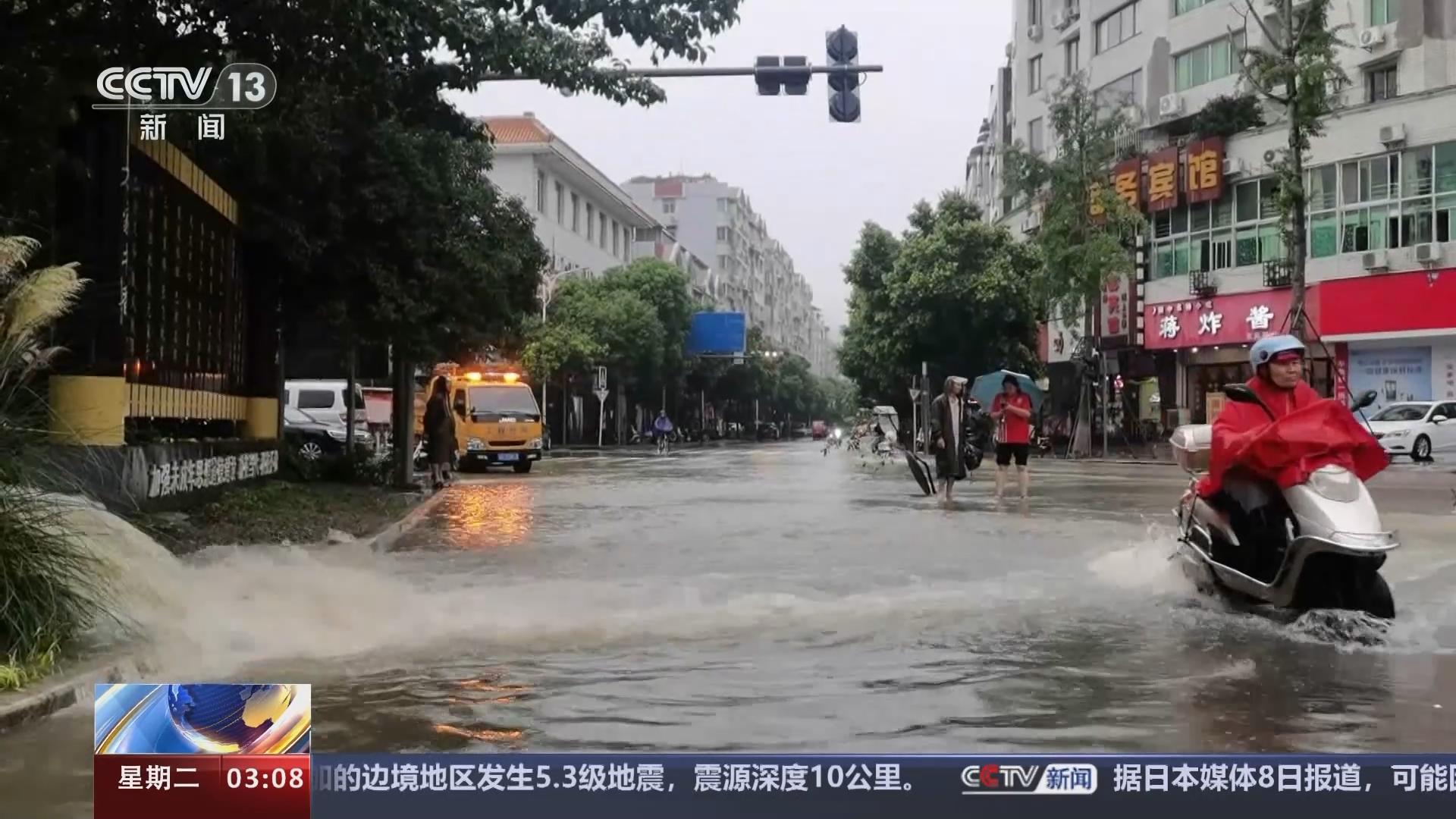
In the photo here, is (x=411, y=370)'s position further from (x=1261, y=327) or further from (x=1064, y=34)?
(x=1064, y=34)

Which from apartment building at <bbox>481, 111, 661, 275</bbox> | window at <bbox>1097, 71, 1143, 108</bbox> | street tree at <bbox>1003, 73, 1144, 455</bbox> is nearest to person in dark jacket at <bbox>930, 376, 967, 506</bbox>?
street tree at <bbox>1003, 73, 1144, 455</bbox>

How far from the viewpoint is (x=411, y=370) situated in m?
10.5

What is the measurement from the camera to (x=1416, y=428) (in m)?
6.20

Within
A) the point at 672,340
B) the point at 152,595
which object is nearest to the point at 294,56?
the point at 672,340

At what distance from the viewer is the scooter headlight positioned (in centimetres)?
554

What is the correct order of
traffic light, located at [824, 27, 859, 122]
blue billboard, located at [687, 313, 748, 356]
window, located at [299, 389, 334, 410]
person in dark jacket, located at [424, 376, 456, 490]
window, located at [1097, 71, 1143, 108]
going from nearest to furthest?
traffic light, located at [824, 27, 859, 122] < blue billboard, located at [687, 313, 748, 356] < person in dark jacket, located at [424, 376, 456, 490] < window, located at [299, 389, 334, 410] < window, located at [1097, 71, 1143, 108]

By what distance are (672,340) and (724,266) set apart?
484mm

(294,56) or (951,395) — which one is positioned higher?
(294,56)

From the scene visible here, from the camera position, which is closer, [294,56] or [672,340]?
[294,56]

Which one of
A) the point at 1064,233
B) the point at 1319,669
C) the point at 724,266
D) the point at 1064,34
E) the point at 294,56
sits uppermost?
the point at 1064,34

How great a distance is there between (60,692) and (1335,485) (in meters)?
5.12

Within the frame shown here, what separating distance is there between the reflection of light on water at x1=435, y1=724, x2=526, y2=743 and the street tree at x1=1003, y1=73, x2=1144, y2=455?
601 centimetres

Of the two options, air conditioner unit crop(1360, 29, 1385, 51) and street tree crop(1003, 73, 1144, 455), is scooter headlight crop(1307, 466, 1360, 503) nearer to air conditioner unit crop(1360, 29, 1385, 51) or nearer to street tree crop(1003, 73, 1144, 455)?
street tree crop(1003, 73, 1144, 455)

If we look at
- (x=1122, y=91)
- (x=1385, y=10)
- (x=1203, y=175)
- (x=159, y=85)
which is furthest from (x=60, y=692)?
(x=1122, y=91)
